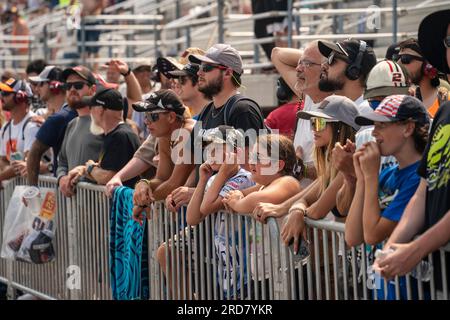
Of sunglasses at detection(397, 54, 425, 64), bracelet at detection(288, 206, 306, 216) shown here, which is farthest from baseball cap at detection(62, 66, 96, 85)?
bracelet at detection(288, 206, 306, 216)

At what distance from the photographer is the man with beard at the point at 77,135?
9.54 m

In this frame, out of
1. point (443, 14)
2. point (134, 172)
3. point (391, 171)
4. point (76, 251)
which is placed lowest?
point (76, 251)

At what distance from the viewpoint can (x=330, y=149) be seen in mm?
5934

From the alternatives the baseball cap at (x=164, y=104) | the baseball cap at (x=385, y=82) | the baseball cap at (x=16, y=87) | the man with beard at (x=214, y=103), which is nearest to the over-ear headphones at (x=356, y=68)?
the baseball cap at (x=385, y=82)

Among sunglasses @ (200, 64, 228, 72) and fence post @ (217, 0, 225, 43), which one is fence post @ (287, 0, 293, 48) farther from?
sunglasses @ (200, 64, 228, 72)

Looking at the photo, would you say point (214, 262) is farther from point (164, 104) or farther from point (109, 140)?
point (109, 140)

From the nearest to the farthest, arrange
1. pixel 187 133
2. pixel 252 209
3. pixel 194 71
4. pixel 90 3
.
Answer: pixel 252 209
pixel 187 133
pixel 194 71
pixel 90 3

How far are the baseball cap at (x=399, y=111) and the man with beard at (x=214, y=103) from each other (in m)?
2.39

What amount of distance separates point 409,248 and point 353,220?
1.72ft

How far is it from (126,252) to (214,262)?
5.35ft

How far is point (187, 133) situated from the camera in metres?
7.87

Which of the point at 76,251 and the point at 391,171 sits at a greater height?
the point at 391,171

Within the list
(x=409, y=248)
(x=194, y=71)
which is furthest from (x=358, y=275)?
(x=194, y=71)

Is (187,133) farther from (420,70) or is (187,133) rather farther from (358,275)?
(358,275)
